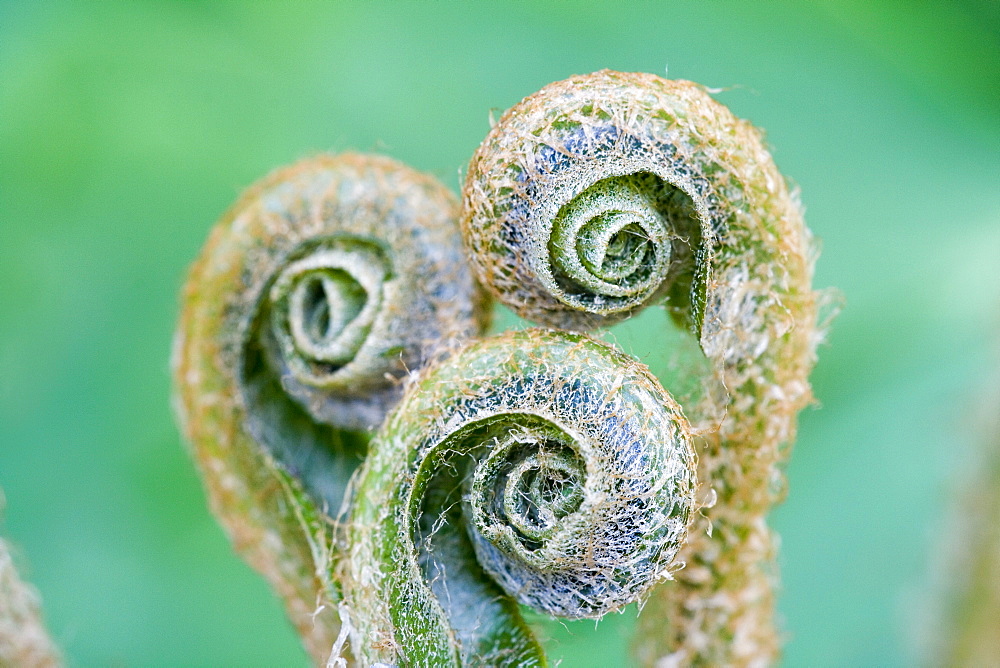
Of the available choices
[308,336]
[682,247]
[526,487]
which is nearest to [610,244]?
[682,247]

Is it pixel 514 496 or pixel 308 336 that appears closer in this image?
pixel 514 496

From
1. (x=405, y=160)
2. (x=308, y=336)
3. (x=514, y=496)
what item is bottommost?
(x=514, y=496)

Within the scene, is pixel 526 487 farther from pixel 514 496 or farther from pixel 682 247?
pixel 682 247

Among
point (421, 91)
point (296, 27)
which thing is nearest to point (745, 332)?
point (421, 91)

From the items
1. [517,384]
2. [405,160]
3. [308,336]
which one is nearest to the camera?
[517,384]

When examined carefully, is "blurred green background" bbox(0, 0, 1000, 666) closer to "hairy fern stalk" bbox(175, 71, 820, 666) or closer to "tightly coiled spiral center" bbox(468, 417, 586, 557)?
"hairy fern stalk" bbox(175, 71, 820, 666)

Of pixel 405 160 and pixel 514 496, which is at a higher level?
pixel 405 160

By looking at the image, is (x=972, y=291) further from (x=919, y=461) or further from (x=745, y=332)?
(x=745, y=332)

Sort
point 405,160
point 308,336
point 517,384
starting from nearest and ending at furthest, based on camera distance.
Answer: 1. point 517,384
2. point 308,336
3. point 405,160
